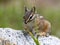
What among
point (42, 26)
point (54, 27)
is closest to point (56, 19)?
point (54, 27)

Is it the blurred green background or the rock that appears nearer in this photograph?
the rock

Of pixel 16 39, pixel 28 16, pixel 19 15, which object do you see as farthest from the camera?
pixel 19 15

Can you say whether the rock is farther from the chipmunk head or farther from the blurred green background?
the blurred green background

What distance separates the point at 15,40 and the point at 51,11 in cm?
739

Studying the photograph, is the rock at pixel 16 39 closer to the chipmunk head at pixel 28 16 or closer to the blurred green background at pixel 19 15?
the chipmunk head at pixel 28 16

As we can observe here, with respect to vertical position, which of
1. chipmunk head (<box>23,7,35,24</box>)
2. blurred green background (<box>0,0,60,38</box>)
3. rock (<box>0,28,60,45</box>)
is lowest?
blurred green background (<box>0,0,60,38</box>)

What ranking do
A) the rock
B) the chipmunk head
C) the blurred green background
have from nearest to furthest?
the rock < the chipmunk head < the blurred green background

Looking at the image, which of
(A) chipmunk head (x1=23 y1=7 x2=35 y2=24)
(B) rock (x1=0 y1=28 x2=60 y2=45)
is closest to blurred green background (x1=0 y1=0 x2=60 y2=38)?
(B) rock (x1=0 y1=28 x2=60 y2=45)

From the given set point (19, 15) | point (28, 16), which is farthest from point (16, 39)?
point (19, 15)

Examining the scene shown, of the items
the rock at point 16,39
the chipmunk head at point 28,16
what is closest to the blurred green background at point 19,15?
the rock at point 16,39

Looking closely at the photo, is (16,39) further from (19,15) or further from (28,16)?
(19,15)

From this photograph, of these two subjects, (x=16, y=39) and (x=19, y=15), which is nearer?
(x=16, y=39)

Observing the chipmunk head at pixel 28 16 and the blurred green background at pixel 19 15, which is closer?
the chipmunk head at pixel 28 16

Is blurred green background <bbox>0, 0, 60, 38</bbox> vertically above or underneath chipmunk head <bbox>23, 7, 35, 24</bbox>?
underneath
